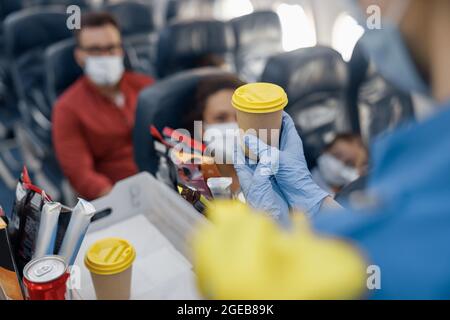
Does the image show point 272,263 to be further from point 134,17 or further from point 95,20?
point 134,17

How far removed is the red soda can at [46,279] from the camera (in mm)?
662

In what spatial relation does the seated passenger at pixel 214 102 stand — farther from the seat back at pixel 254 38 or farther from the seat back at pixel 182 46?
the seat back at pixel 254 38

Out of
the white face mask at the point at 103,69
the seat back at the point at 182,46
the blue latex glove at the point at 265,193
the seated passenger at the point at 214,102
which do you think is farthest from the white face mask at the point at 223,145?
the seat back at the point at 182,46

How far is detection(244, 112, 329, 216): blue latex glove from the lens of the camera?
2.35 ft

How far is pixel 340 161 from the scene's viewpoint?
161 centimetres

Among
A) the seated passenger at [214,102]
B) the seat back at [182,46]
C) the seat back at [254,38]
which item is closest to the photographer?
the seated passenger at [214,102]

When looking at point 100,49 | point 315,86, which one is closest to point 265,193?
point 315,86

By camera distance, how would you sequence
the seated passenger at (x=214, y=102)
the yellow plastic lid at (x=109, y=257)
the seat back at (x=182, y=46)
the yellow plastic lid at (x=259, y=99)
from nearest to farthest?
the yellow plastic lid at (x=259, y=99) → the yellow plastic lid at (x=109, y=257) → the seated passenger at (x=214, y=102) → the seat back at (x=182, y=46)

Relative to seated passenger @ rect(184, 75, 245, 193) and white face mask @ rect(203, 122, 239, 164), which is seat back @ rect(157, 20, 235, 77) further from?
white face mask @ rect(203, 122, 239, 164)

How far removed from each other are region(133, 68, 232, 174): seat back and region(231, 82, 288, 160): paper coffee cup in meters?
0.59

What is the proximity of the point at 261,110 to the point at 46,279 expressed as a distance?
40 cm

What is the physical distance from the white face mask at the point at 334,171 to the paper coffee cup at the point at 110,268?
0.84 meters

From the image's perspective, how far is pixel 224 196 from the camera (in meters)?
0.82
